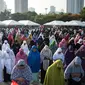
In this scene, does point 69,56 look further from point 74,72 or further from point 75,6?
point 75,6

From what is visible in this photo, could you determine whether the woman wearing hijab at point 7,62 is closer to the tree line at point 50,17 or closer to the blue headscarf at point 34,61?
the blue headscarf at point 34,61

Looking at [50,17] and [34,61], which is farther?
[50,17]

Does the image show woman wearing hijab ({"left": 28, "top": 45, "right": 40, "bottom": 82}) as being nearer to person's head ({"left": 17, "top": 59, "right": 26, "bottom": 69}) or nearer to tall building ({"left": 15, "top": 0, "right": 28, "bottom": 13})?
person's head ({"left": 17, "top": 59, "right": 26, "bottom": 69})

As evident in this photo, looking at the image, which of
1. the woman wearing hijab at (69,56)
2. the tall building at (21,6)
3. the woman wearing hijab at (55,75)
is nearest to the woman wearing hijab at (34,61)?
the woman wearing hijab at (69,56)

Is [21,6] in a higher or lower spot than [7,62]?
higher

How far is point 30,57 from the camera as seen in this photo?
1171 cm

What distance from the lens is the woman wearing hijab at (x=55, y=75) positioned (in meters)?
8.37

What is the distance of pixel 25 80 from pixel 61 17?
5875cm

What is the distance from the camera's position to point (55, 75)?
8406mm

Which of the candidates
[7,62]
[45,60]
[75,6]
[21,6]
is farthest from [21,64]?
[21,6]

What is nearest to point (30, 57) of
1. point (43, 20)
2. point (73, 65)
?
point (73, 65)

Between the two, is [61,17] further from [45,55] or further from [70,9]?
[70,9]

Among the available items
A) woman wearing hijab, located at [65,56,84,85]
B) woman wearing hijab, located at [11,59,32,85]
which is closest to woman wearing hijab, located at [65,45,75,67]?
woman wearing hijab, located at [65,56,84,85]

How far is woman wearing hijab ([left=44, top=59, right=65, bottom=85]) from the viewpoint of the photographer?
8.37 meters
